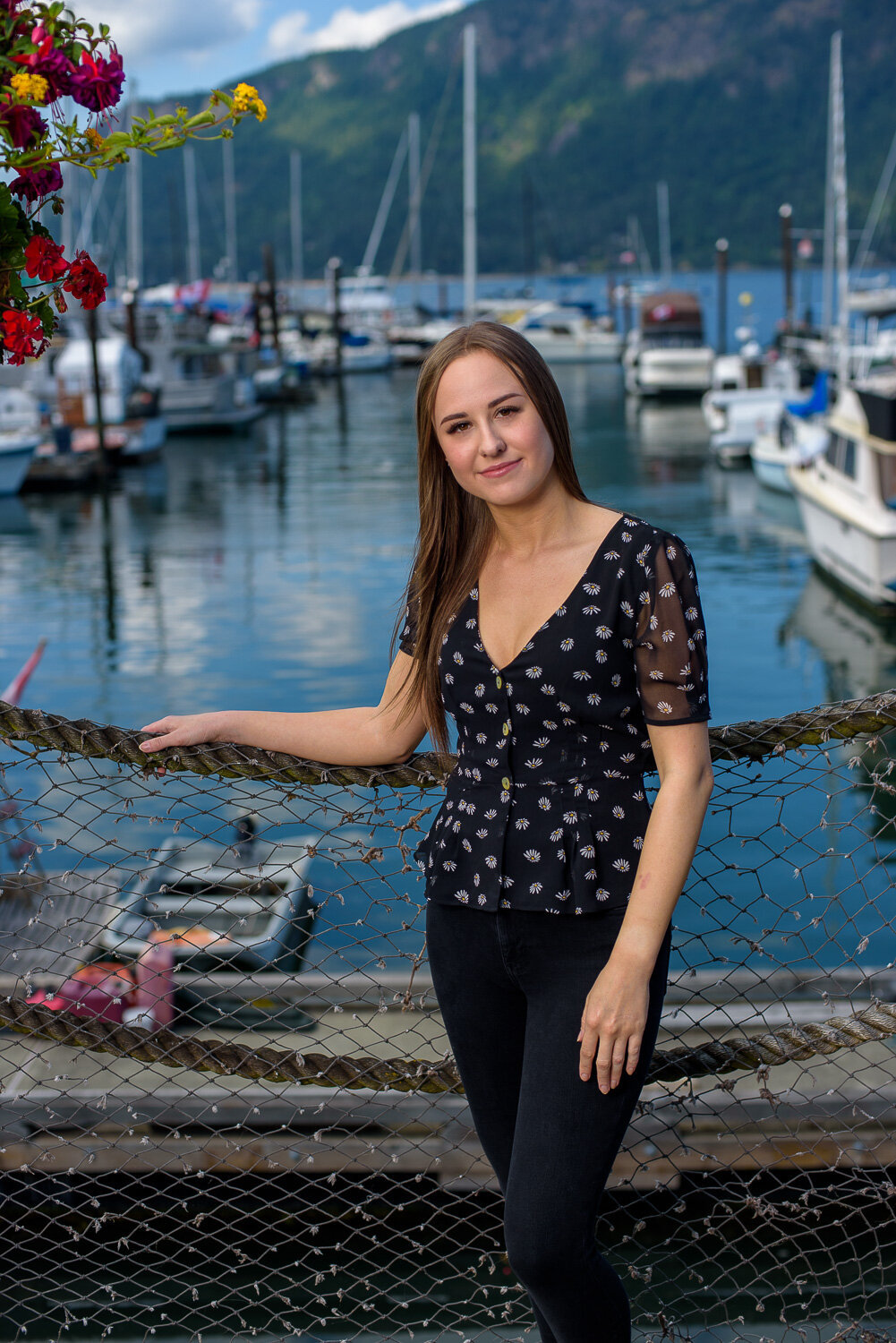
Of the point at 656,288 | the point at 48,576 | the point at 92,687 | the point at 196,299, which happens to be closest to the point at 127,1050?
the point at 92,687

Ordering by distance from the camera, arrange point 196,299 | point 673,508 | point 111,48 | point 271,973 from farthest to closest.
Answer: point 196,299, point 673,508, point 271,973, point 111,48

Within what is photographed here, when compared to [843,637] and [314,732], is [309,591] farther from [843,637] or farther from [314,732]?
[314,732]

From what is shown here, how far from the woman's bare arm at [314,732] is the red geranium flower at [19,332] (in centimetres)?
64

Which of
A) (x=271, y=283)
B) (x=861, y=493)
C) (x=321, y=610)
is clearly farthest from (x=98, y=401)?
(x=271, y=283)

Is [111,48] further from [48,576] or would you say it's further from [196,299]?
[196,299]

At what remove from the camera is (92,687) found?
1456 centimetres

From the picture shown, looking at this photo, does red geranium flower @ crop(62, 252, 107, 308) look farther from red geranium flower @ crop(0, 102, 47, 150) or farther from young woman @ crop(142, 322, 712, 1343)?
young woman @ crop(142, 322, 712, 1343)

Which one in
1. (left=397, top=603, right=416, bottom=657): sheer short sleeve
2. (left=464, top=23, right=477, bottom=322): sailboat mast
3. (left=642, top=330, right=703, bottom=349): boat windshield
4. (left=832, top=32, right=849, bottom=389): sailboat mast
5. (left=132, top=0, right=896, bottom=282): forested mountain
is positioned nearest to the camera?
(left=397, top=603, right=416, bottom=657): sheer short sleeve

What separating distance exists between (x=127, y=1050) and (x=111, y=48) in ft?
5.32

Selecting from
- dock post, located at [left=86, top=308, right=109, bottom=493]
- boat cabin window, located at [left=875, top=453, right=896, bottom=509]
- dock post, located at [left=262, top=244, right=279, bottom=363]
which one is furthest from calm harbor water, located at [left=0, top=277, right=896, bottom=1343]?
dock post, located at [left=262, top=244, right=279, bottom=363]

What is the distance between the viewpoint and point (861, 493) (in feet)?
54.1

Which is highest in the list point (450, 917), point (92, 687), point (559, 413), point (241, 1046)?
point (559, 413)

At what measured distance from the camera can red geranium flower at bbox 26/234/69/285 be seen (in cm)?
187

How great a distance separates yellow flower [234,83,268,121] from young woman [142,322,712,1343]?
1.29ft
